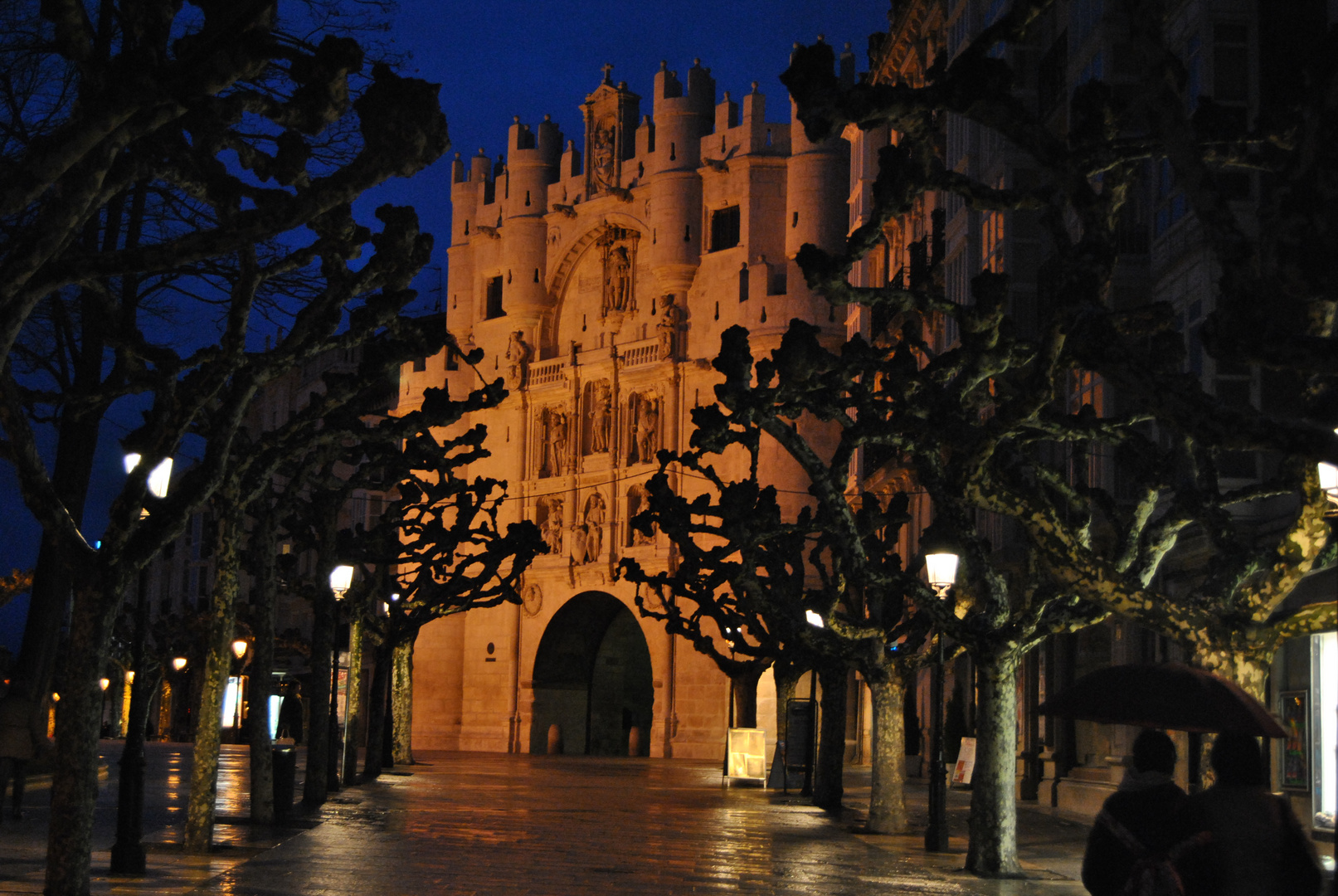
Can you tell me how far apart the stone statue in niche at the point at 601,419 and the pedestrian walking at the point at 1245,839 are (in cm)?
5539

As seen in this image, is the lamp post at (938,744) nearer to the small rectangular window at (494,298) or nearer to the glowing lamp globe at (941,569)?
the glowing lamp globe at (941,569)

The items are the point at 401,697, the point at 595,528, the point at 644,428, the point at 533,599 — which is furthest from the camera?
the point at 533,599

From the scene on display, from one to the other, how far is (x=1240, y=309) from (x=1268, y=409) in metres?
15.0

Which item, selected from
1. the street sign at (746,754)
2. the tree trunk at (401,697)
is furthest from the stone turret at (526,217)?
the street sign at (746,754)

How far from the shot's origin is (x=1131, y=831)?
7461mm

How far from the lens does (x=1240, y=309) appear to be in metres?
7.60

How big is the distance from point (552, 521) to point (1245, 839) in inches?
2259

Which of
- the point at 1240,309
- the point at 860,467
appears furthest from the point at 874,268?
the point at 1240,309

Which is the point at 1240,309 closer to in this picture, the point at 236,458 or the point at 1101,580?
the point at 1101,580

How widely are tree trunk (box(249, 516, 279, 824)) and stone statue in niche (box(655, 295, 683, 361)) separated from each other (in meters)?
39.8

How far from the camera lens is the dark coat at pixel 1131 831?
7375 millimetres

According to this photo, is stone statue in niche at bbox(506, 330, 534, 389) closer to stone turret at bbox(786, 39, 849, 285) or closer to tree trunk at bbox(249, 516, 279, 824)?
stone turret at bbox(786, 39, 849, 285)

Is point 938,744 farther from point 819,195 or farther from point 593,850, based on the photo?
point 819,195

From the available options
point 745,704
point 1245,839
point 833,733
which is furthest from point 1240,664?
point 745,704
